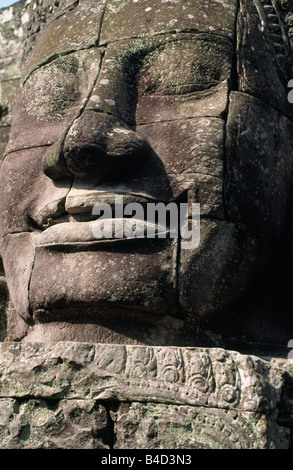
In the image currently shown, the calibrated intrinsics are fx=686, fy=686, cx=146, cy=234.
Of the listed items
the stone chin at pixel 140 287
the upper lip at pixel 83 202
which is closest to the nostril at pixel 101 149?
the upper lip at pixel 83 202

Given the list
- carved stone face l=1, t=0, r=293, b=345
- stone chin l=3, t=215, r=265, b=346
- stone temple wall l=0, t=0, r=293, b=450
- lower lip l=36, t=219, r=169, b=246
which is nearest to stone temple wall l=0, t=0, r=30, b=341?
carved stone face l=1, t=0, r=293, b=345

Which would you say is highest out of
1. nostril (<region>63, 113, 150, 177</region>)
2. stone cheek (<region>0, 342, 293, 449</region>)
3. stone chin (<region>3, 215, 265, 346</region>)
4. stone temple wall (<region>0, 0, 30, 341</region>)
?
stone temple wall (<region>0, 0, 30, 341</region>)

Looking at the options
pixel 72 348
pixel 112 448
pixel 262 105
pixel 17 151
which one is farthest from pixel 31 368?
pixel 262 105

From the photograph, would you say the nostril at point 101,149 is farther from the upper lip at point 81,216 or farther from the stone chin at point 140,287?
the stone chin at point 140,287

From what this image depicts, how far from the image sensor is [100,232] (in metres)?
3.26

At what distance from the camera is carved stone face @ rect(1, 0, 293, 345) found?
10.7 feet

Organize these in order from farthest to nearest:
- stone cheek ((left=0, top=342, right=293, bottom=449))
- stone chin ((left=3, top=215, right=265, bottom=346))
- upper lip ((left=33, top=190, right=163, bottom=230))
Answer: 1. upper lip ((left=33, top=190, right=163, bottom=230))
2. stone chin ((left=3, top=215, right=265, bottom=346))
3. stone cheek ((left=0, top=342, right=293, bottom=449))

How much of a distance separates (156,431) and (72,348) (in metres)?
0.48

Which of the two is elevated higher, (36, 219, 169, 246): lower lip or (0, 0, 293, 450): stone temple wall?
(36, 219, 169, 246): lower lip

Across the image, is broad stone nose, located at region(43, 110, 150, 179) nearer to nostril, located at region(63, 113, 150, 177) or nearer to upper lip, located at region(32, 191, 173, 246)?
nostril, located at region(63, 113, 150, 177)

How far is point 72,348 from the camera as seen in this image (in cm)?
285

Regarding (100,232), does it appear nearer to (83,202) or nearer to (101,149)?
(83,202)

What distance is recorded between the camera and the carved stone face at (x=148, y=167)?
326cm

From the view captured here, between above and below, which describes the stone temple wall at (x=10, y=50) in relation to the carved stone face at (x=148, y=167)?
above
